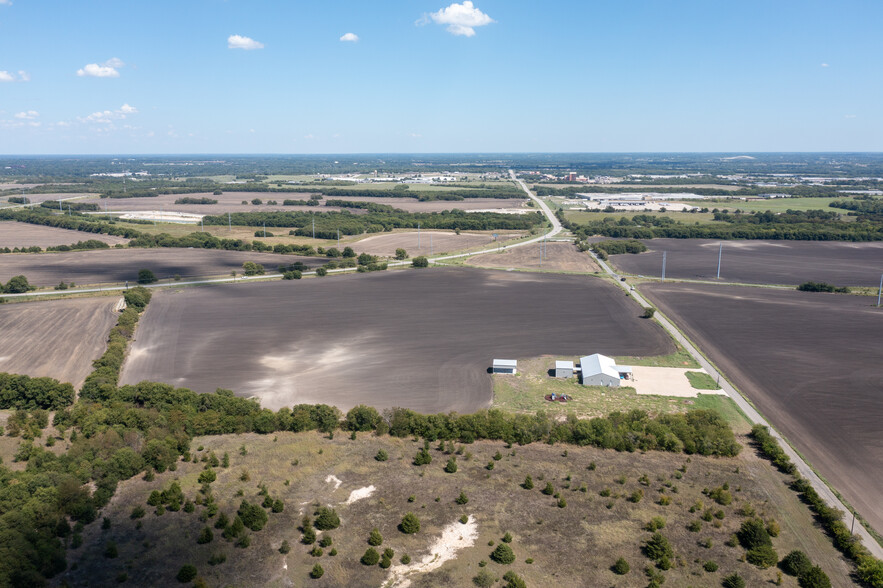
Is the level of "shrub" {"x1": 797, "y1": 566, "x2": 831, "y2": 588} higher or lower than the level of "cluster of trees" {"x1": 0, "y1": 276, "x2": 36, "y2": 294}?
lower

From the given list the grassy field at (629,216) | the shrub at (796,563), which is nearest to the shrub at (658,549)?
the shrub at (796,563)

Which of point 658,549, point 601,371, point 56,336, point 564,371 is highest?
point 601,371

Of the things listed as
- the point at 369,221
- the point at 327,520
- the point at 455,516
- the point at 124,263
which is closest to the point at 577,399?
the point at 455,516

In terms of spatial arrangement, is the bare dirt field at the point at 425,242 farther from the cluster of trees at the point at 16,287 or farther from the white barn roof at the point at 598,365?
the white barn roof at the point at 598,365

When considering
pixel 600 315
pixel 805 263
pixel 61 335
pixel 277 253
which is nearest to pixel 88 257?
pixel 277 253

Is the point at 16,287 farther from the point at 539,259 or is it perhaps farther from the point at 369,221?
the point at 369,221

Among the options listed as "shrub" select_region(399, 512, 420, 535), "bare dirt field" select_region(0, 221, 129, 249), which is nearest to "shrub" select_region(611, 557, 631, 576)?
"shrub" select_region(399, 512, 420, 535)

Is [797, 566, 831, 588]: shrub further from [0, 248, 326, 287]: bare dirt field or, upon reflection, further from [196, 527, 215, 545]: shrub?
[0, 248, 326, 287]: bare dirt field
